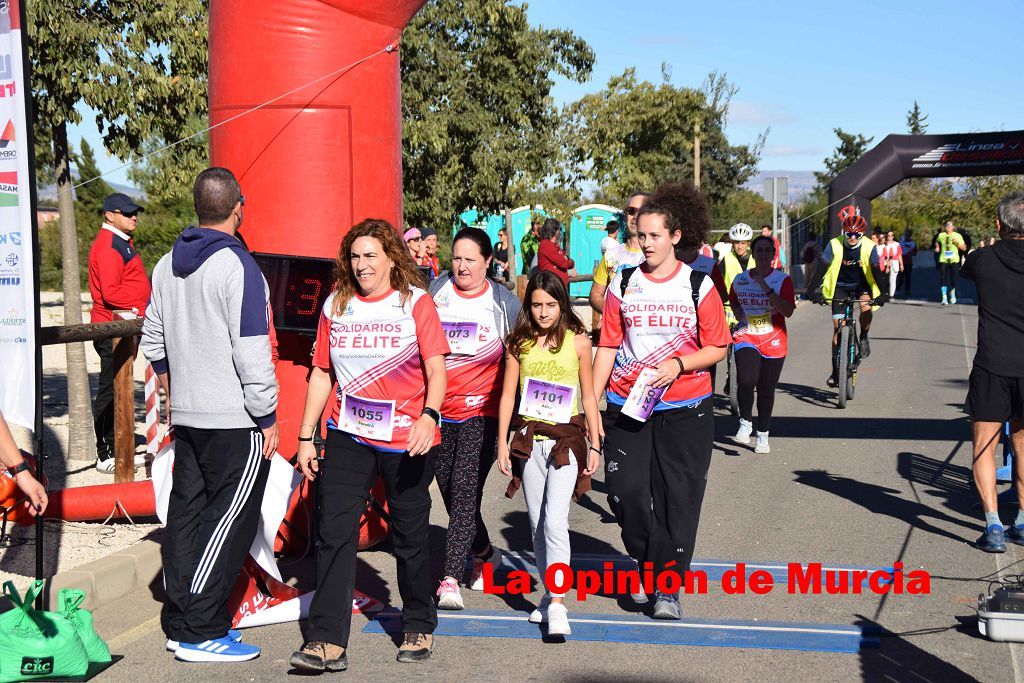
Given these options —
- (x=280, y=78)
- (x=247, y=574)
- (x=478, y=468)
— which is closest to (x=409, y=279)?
(x=478, y=468)

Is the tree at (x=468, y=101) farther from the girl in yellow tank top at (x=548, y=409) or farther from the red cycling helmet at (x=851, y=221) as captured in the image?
the girl in yellow tank top at (x=548, y=409)

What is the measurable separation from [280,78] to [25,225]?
81.3 inches

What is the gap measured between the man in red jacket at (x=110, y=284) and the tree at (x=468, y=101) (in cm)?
767

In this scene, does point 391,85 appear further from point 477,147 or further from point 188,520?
point 477,147

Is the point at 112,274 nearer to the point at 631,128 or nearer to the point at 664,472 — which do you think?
the point at 664,472

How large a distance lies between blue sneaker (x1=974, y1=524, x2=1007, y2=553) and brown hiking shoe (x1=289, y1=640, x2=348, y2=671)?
3.82 meters

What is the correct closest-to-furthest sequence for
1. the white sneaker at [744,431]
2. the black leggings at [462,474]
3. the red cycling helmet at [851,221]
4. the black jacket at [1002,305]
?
the black leggings at [462,474]
the black jacket at [1002,305]
the white sneaker at [744,431]
the red cycling helmet at [851,221]

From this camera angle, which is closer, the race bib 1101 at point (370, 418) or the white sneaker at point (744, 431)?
the race bib 1101 at point (370, 418)

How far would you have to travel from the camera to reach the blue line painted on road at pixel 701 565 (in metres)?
6.42

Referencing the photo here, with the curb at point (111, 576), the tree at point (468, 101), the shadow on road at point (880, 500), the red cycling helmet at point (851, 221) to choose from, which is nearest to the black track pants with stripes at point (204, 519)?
the curb at point (111, 576)

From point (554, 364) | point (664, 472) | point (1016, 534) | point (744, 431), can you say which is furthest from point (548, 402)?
point (744, 431)

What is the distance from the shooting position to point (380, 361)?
5094mm

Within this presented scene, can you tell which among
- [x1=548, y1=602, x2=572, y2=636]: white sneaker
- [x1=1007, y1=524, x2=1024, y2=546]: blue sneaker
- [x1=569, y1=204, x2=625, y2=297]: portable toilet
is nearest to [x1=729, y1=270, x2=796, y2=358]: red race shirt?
[x1=1007, y1=524, x2=1024, y2=546]: blue sneaker

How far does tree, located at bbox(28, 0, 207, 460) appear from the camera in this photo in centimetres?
964
